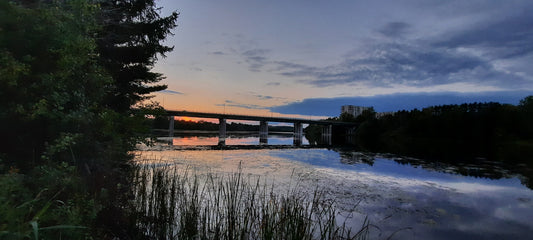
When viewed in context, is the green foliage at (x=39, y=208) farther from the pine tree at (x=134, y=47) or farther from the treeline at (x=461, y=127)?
the treeline at (x=461, y=127)

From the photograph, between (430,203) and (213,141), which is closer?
(430,203)

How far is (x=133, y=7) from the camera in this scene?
20031 mm

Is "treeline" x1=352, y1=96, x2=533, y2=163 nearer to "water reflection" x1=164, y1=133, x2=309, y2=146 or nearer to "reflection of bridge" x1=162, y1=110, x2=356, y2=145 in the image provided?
"reflection of bridge" x1=162, y1=110, x2=356, y2=145

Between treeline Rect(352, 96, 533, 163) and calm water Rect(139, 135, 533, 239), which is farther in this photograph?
treeline Rect(352, 96, 533, 163)

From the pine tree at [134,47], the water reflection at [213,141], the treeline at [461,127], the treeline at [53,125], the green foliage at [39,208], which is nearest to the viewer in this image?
the green foliage at [39,208]

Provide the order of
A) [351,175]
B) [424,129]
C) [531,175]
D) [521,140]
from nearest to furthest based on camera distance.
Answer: [351,175] < [531,175] < [521,140] < [424,129]

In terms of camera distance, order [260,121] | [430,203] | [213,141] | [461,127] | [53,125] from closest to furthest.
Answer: [53,125]
[430,203]
[213,141]
[461,127]
[260,121]

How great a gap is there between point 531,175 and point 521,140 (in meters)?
80.8

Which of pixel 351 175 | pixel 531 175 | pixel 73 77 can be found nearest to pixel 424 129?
pixel 531 175

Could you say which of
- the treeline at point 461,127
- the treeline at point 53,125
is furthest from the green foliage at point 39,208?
the treeline at point 461,127

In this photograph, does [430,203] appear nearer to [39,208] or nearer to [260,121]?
[39,208]

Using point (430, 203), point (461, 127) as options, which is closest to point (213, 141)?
point (430, 203)

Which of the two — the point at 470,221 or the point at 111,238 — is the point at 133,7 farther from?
the point at 470,221

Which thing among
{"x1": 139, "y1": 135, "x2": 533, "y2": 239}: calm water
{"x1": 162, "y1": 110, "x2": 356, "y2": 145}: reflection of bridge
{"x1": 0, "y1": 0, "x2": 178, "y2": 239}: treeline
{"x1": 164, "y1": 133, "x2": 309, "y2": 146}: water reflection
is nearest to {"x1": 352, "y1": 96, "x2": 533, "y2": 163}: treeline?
{"x1": 162, "y1": 110, "x2": 356, "y2": 145}: reflection of bridge
